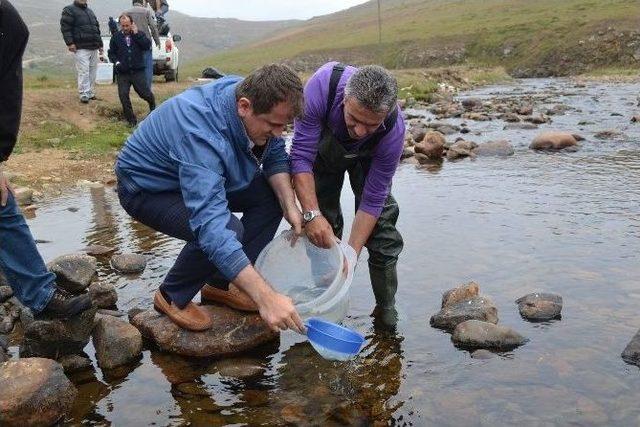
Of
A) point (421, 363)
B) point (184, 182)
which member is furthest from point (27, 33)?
point (421, 363)

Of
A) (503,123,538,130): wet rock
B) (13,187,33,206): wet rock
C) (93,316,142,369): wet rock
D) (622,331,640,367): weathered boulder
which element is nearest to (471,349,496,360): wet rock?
(622,331,640,367): weathered boulder

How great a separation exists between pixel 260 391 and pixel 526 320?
2083 millimetres

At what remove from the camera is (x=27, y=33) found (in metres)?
3.90

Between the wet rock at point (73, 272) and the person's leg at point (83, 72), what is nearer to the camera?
the wet rock at point (73, 272)

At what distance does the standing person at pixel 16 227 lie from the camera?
3.82 meters

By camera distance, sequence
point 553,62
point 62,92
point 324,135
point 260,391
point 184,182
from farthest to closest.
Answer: point 553,62 → point 62,92 → point 324,135 → point 260,391 → point 184,182

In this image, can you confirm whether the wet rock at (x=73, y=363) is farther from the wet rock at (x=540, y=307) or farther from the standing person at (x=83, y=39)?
the standing person at (x=83, y=39)

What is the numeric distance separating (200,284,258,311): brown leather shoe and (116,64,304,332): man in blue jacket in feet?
0.03

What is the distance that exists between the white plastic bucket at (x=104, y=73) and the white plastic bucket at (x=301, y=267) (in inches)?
523

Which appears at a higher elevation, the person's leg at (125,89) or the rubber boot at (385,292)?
the person's leg at (125,89)

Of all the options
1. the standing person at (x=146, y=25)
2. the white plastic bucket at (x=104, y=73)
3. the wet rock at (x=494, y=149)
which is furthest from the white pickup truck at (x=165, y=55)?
the wet rock at (x=494, y=149)

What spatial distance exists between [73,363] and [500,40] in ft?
186

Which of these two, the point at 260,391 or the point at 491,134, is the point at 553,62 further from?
the point at 260,391

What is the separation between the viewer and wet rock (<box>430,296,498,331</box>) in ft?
15.8
